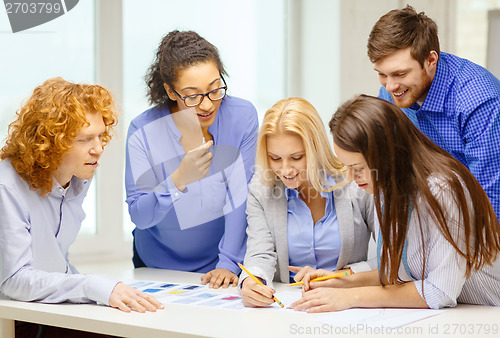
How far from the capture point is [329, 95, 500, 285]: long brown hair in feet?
4.64

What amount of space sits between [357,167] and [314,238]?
0.40 meters

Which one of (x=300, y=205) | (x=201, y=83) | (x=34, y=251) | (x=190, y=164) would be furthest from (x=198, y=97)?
(x=34, y=251)

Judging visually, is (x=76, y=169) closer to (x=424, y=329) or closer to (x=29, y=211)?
(x=29, y=211)

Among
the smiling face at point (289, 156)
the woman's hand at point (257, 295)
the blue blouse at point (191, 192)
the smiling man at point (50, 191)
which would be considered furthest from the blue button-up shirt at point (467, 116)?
the smiling man at point (50, 191)

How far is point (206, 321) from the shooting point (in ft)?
4.56

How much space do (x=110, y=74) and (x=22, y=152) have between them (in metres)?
1.58

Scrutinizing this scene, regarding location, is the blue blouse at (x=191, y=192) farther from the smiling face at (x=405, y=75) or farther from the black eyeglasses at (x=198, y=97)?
the smiling face at (x=405, y=75)

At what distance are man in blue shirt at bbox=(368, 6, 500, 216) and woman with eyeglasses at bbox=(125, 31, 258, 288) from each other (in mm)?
523

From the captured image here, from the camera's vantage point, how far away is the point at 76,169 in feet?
5.56

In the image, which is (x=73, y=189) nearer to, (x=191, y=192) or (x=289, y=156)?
(x=191, y=192)

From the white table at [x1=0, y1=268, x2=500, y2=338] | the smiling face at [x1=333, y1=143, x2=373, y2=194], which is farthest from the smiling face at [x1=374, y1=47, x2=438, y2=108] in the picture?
the white table at [x1=0, y1=268, x2=500, y2=338]

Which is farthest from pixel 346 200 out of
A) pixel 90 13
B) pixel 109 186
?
pixel 90 13

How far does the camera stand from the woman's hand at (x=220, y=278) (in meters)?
1.81

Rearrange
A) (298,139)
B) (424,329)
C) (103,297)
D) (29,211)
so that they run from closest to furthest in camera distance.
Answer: (424,329), (103,297), (29,211), (298,139)
